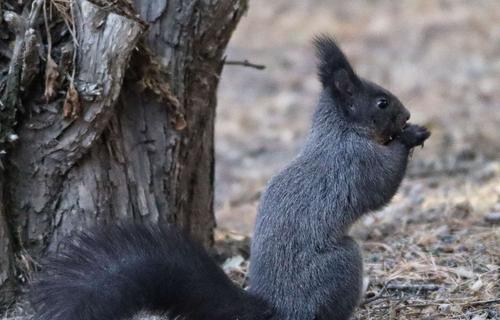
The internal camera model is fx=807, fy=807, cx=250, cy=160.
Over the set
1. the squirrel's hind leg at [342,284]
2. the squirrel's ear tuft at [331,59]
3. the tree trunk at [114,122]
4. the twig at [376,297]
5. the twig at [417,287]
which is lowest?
the twig at [376,297]

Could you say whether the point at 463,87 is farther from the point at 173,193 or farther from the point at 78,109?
the point at 78,109

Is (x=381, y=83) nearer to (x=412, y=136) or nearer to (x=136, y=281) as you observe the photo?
(x=412, y=136)

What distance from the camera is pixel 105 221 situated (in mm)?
3633

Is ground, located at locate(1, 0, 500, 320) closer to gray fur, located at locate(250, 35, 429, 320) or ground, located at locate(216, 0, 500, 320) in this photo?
ground, located at locate(216, 0, 500, 320)

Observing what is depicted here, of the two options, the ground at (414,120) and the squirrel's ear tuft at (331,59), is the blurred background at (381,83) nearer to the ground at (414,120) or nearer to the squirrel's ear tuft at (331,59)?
the ground at (414,120)

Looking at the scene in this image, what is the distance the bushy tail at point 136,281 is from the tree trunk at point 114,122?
20.2 inches

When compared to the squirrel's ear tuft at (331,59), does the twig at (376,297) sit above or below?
below

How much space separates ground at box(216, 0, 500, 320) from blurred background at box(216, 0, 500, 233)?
2 centimetres

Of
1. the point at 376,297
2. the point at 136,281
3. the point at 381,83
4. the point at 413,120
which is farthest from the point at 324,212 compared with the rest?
the point at 381,83

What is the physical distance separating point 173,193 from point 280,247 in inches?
32.2

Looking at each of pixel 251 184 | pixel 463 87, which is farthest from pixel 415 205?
pixel 463 87

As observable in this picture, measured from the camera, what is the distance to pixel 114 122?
3650mm

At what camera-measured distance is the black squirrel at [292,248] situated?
2.89 m

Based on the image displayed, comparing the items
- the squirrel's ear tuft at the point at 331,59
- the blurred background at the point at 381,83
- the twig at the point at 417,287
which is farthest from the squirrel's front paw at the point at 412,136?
the blurred background at the point at 381,83
